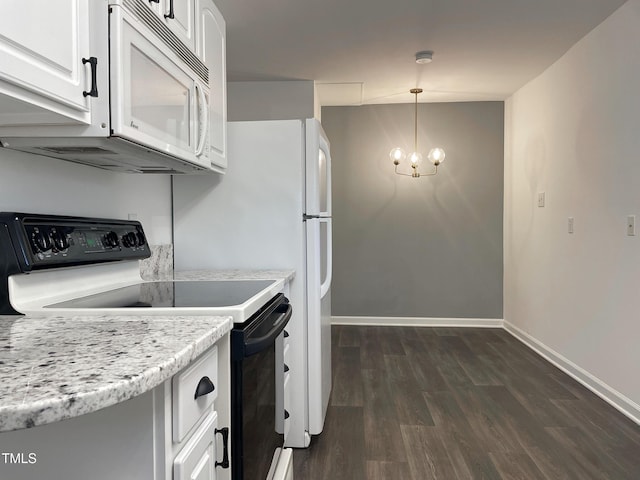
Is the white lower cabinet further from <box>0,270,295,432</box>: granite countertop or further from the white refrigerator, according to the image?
the white refrigerator

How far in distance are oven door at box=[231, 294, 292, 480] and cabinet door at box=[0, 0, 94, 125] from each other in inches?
25.8

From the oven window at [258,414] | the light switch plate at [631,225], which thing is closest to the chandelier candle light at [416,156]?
the light switch plate at [631,225]

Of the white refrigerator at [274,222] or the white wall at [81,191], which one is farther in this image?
the white refrigerator at [274,222]

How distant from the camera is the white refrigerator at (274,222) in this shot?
212cm

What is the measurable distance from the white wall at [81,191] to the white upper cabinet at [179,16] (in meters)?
0.56

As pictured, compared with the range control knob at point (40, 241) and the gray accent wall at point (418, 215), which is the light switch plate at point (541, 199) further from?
the range control knob at point (40, 241)

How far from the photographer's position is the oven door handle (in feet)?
3.72

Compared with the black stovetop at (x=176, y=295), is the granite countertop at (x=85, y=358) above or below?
below

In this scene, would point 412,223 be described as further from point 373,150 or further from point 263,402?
point 263,402

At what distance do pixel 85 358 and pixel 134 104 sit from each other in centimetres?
73

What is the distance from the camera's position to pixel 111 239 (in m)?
1.57

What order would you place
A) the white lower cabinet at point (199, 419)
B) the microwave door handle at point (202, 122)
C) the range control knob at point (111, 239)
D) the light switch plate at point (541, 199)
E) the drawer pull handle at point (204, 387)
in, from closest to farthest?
the white lower cabinet at point (199, 419)
the drawer pull handle at point (204, 387)
the range control knob at point (111, 239)
the microwave door handle at point (202, 122)
the light switch plate at point (541, 199)

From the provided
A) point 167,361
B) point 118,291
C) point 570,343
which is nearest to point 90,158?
point 118,291

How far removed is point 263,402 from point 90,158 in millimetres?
947
